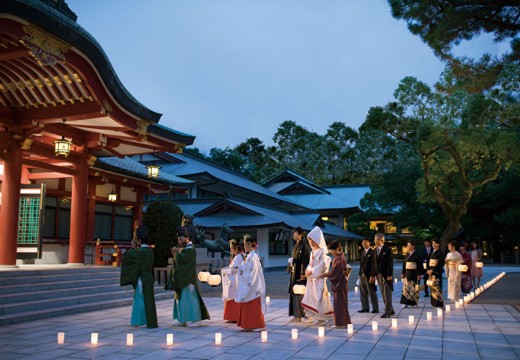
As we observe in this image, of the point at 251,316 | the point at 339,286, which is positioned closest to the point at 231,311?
the point at 251,316

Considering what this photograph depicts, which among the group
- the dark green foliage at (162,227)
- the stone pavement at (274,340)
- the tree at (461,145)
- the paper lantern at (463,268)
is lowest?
the stone pavement at (274,340)

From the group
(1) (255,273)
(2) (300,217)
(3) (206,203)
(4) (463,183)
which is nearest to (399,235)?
(2) (300,217)

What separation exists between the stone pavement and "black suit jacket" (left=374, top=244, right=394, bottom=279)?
3.43 feet

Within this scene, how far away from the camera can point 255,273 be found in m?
9.38

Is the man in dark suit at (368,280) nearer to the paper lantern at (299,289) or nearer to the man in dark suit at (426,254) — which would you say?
the paper lantern at (299,289)

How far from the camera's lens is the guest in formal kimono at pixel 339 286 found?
955 cm

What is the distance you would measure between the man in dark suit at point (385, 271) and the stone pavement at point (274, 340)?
0.41 m

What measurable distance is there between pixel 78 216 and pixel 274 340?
30.7ft

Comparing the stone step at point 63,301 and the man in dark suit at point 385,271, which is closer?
the stone step at point 63,301

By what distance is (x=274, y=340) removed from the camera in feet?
27.0

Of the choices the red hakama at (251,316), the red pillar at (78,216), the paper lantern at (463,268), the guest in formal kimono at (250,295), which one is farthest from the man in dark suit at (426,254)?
the red pillar at (78,216)

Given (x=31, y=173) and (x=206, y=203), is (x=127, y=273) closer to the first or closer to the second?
(x=31, y=173)

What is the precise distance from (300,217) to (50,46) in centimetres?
2909

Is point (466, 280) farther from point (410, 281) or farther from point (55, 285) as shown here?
point (55, 285)
